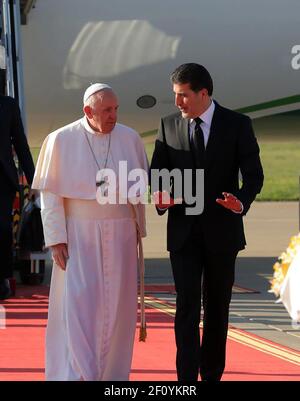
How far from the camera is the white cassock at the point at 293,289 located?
4.75 m

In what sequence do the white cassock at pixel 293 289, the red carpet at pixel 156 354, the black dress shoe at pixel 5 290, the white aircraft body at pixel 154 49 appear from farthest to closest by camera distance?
1. the white aircraft body at pixel 154 49
2. the black dress shoe at pixel 5 290
3. the red carpet at pixel 156 354
4. the white cassock at pixel 293 289

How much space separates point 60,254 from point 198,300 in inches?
27.9

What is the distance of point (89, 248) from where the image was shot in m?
6.55

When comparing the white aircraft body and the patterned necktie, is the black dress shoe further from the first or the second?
the patterned necktie

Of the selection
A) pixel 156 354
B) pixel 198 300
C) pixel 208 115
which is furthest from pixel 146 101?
pixel 198 300

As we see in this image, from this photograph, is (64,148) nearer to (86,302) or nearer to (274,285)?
(86,302)

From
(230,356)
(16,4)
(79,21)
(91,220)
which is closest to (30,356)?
(230,356)

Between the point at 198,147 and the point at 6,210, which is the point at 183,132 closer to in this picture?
the point at 198,147

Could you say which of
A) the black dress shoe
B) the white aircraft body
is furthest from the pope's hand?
the white aircraft body

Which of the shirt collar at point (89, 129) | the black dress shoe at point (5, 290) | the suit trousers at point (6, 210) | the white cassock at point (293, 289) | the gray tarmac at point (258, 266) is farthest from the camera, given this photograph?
the black dress shoe at point (5, 290)

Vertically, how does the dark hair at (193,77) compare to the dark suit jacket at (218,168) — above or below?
above

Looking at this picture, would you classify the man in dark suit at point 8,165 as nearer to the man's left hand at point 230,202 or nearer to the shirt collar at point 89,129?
the shirt collar at point 89,129

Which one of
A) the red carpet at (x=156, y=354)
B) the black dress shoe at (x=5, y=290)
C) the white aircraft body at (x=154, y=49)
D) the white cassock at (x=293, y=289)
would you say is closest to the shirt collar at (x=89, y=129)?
the red carpet at (x=156, y=354)

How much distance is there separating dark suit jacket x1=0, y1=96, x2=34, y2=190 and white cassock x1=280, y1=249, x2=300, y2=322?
350 cm
